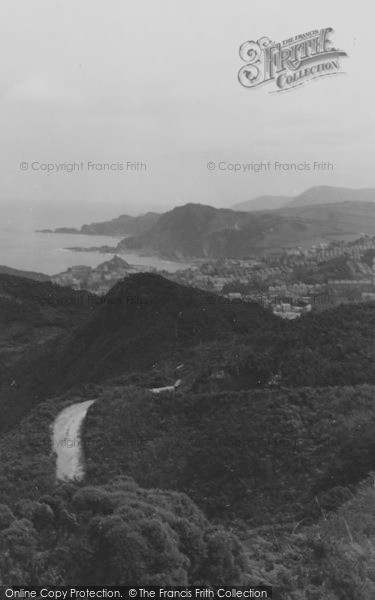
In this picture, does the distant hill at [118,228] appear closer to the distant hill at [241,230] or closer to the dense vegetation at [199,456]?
the distant hill at [241,230]

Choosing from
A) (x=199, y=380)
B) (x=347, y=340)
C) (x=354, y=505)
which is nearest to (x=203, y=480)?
(x=354, y=505)

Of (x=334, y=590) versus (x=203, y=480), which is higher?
(x=334, y=590)

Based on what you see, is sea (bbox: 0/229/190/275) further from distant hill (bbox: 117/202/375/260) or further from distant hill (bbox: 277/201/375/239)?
distant hill (bbox: 277/201/375/239)

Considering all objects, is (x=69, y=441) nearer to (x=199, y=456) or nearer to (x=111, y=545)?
(x=199, y=456)

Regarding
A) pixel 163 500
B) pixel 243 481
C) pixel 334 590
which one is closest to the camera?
pixel 334 590

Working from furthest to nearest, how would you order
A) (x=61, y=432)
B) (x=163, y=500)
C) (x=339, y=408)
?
(x=61, y=432) < (x=339, y=408) < (x=163, y=500)

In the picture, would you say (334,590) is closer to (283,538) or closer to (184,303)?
(283,538)

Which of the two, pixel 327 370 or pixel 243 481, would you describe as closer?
pixel 243 481
